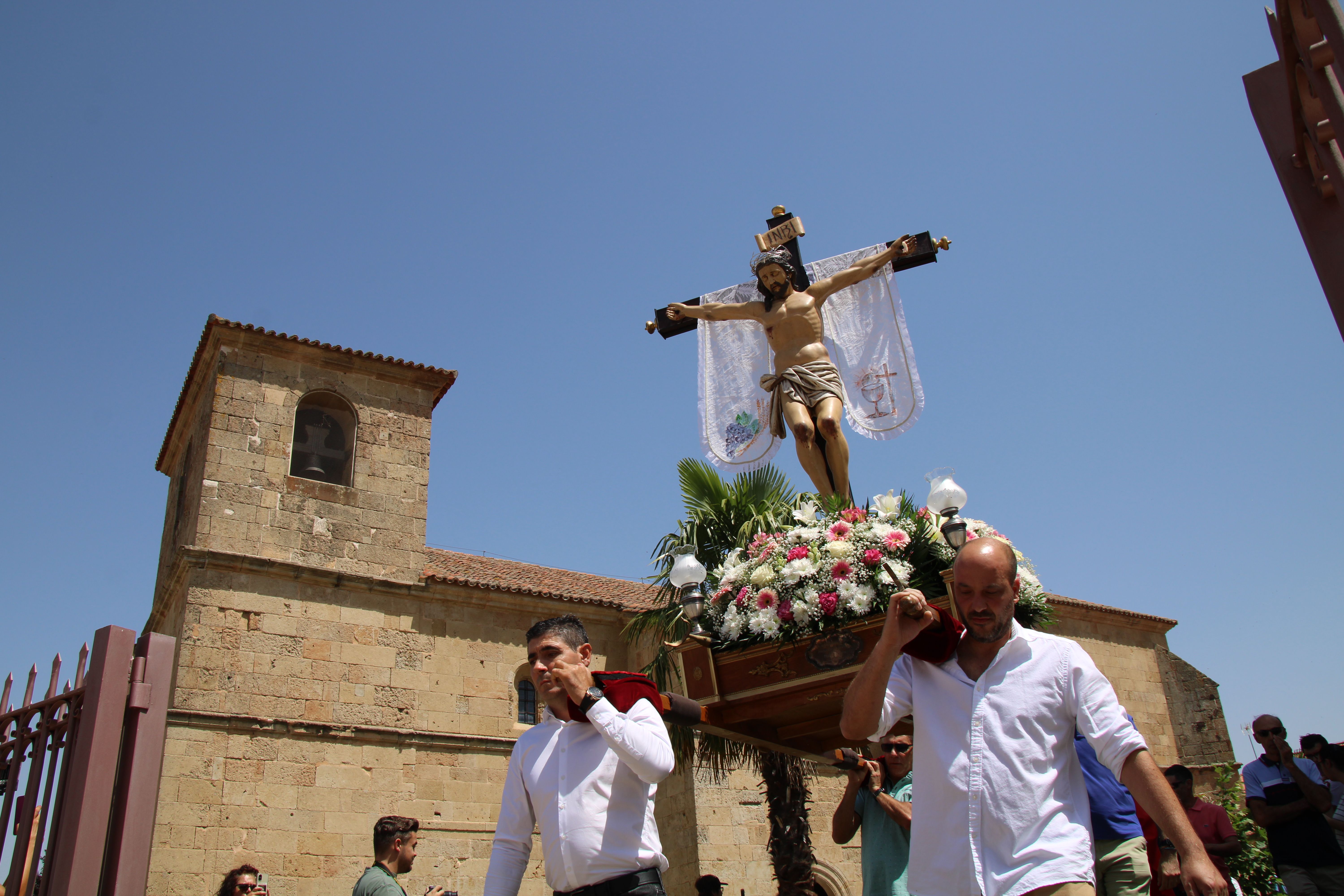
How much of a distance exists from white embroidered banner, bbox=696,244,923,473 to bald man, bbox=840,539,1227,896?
17.8ft

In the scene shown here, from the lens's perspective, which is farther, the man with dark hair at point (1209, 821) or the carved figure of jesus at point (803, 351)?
the carved figure of jesus at point (803, 351)

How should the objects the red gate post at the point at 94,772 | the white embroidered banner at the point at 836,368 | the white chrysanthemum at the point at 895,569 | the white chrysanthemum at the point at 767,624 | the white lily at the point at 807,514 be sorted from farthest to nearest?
1. the white embroidered banner at the point at 836,368
2. the white lily at the point at 807,514
3. the white chrysanthemum at the point at 767,624
4. the white chrysanthemum at the point at 895,569
5. the red gate post at the point at 94,772

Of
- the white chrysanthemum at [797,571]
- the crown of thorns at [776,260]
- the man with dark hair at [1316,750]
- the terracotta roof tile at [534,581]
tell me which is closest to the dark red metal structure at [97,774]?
the white chrysanthemum at [797,571]

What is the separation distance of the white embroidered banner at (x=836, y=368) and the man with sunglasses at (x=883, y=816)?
3.42m

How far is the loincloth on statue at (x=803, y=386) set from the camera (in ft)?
26.8

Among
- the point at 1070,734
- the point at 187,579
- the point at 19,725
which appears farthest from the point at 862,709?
the point at 187,579

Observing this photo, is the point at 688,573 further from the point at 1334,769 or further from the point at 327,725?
the point at 327,725

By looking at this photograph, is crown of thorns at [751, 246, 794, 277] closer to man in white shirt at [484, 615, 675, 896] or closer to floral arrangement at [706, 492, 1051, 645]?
floral arrangement at [706, 492, 1051, 645]

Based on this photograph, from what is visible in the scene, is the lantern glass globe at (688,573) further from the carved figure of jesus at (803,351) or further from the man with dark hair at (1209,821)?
the man with dark hair at (1209,821)

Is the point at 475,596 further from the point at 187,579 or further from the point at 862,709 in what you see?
the point at 862,709

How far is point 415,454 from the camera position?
19.0 meters

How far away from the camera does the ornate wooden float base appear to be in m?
5.61

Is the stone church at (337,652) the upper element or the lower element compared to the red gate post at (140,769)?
upper

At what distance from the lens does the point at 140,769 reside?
436 cm
